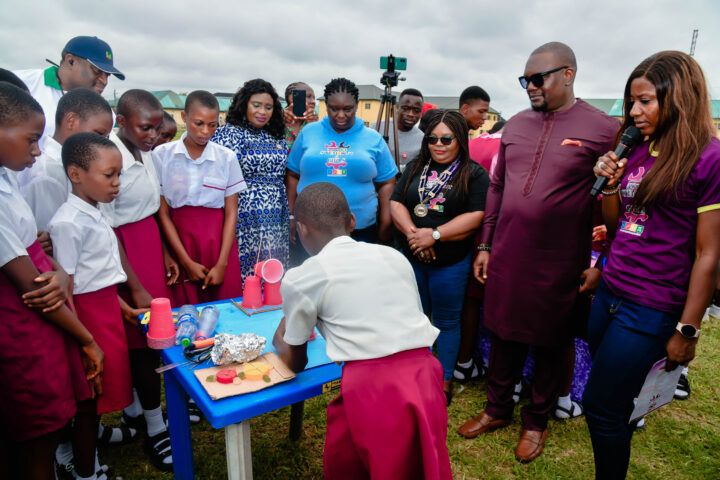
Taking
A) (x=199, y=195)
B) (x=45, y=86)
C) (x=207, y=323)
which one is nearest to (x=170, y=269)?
(x=199, y=195)

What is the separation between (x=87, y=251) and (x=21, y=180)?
0.54 metres

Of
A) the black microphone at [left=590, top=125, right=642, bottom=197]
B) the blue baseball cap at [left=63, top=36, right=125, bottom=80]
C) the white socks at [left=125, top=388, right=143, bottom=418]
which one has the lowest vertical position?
the white socks at [left=125, top=388, right=143, bottom=418]

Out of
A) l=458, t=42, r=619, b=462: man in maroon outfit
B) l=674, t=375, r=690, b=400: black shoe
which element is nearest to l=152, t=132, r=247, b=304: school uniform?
l=458, t=42, r=619, b=462: man in maroon outfit

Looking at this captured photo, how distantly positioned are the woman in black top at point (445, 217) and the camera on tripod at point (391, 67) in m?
1.58

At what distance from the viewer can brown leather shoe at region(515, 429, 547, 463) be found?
2.60 metres

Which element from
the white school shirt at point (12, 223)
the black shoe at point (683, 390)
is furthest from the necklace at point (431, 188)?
the black shoe at point (683, 390)

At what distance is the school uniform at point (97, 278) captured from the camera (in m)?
1.89

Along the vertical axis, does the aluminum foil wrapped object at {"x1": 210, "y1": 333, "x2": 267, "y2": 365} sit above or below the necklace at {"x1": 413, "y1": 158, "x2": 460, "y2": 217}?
below

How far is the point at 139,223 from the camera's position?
96.7 inches

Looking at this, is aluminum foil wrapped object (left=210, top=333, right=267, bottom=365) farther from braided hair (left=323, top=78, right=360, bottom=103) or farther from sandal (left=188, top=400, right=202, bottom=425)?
braided hair (left=323, top=78, right=360, bottom=103)

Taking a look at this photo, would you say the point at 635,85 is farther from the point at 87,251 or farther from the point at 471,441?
the point at 87,251

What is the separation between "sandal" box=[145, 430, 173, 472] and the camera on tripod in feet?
12.0

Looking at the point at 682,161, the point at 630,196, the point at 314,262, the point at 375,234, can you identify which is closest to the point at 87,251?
the point at 314,262

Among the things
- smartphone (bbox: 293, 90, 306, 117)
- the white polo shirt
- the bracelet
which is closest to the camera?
the bracelet
